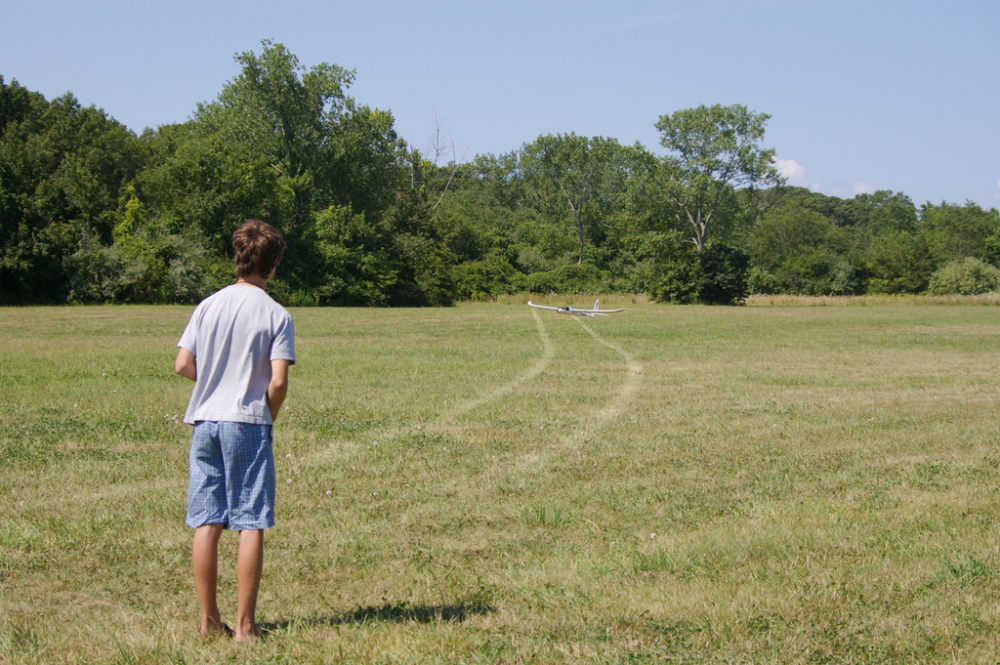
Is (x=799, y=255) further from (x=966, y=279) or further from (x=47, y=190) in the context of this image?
(x=47, y=190)

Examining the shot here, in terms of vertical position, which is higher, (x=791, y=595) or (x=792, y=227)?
(x=792, y=227)

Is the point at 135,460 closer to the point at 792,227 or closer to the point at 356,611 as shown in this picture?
the point at 356,611

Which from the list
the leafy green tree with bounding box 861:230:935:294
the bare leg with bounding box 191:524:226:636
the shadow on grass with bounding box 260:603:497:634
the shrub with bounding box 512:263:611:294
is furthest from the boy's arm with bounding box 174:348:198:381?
the leafy green tree with bounding box 861:230:935:294

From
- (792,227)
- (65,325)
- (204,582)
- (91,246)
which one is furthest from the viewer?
(792,227)

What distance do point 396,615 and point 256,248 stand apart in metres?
2.01

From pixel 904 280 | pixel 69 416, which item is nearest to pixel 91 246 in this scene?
pixel 69 416

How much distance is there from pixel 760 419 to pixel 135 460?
7.37m

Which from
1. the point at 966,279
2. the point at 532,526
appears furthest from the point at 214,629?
the point at 966,279

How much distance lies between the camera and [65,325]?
88.0ft

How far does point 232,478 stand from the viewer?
11.9ft

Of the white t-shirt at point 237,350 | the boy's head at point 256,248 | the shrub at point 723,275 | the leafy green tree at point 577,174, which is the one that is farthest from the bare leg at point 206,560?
the leafy green tree at point 577,174

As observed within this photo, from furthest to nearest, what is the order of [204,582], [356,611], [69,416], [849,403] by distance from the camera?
[849,403] < [69,416] < [356,611] < [204,582]

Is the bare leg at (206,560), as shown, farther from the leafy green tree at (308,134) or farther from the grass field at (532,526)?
the leafy green tree at (308,134)

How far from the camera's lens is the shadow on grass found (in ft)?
13.2
